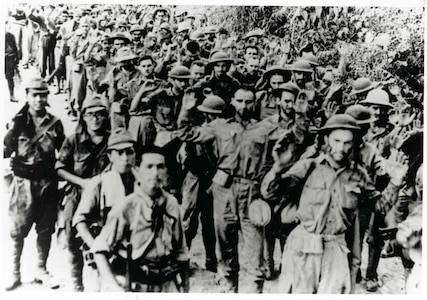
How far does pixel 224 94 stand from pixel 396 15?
1046 millimetres

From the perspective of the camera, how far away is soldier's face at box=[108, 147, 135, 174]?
2.86 meters

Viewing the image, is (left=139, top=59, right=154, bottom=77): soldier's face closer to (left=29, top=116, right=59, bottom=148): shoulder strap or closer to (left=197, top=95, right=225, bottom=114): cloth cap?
(left=197, top=95, right=225, bottom=114): cloth cap

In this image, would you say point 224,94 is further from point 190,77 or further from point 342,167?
point 342,167

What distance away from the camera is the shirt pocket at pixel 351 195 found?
2.88 metres

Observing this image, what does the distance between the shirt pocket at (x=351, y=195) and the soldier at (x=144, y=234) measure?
90 cm

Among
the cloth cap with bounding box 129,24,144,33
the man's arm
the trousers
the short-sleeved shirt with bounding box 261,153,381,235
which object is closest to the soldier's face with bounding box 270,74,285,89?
the short-sleeved shirt with bounding box 261,153,381,235

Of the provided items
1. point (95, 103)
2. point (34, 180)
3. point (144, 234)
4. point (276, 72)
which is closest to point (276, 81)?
point (276, 72)

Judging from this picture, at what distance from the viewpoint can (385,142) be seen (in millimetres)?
2900

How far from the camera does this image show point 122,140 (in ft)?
9.37

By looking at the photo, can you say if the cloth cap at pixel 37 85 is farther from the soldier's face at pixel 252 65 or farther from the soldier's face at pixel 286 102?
the soldier's face at pixel 286 102

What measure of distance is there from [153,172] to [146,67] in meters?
0.57

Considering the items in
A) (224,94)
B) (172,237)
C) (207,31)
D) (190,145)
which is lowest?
(172,237)

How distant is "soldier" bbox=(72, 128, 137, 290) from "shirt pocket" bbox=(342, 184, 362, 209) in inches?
44.7

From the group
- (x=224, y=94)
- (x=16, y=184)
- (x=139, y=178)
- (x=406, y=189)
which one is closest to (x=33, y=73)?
(x=16, y=184)
